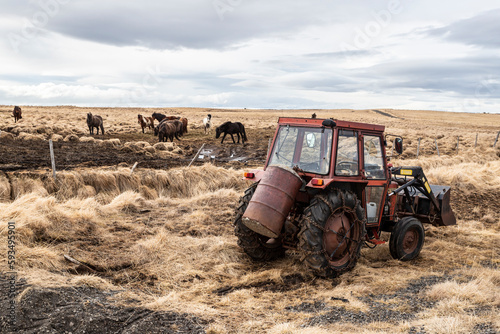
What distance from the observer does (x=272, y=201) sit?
5.96m

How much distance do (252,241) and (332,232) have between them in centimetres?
131

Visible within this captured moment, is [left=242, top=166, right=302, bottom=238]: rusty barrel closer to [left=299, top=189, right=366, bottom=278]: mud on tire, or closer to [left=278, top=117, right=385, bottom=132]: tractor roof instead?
[left=299, top=189, right=366, bottom=278]: mud on tire

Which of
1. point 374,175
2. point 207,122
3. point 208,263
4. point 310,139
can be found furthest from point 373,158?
point 207,122

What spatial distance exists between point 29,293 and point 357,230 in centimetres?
458

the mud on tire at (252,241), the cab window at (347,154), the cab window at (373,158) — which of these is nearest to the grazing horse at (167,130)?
the mud on tire at (252,241)

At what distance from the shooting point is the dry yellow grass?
5.07 m

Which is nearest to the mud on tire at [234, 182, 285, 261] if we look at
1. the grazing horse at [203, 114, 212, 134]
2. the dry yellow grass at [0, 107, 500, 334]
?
the dry yellow grass at [0, 107, 500, 334]

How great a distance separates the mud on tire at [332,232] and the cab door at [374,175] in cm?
74

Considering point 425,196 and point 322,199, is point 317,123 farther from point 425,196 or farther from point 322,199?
point 425,196

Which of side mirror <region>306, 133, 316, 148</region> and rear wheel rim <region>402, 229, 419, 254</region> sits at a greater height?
side mirror <region>306, 133, 316, 148</region>

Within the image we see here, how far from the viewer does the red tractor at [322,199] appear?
6.04m

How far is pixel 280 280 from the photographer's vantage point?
6246mm

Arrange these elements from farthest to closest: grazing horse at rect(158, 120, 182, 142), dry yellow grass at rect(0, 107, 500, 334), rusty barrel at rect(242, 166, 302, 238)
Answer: grazing horse at rect(158, 120, 182, 142) < rusty barrel at rect(242, 166, 302, 238) < dry yellow grass at rect(0, 107, 500, 334)

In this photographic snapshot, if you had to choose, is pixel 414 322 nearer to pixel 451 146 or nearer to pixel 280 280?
pixel 280 280
